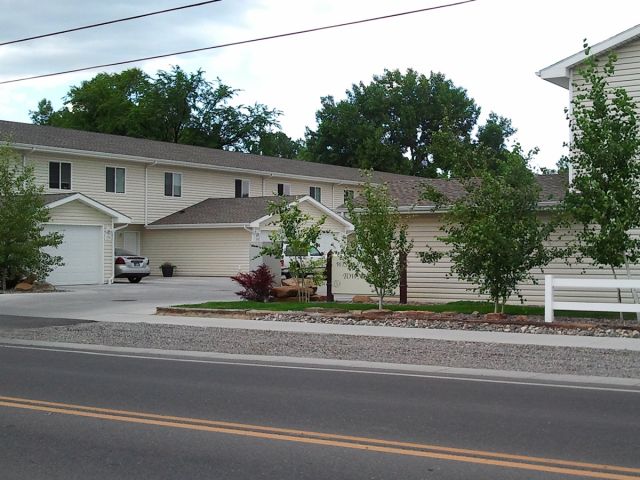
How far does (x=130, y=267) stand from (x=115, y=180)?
6.97 metres

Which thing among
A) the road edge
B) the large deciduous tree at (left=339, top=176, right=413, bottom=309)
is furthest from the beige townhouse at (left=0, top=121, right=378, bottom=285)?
the road edge

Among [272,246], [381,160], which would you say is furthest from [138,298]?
[381,160]

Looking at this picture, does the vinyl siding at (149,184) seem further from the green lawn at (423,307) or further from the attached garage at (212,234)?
the green lawn at (423,307)

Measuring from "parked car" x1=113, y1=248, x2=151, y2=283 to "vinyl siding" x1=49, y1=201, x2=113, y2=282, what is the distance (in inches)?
18.7

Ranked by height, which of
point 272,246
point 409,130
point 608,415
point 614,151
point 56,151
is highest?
point 409,130

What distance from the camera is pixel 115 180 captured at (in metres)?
41.5

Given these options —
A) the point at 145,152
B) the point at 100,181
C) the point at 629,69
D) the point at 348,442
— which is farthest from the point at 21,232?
the point at 348,442

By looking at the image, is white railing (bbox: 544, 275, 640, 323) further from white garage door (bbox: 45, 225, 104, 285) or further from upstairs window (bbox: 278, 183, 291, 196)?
upstairs window (bbox: 278, 183, 291, 196)

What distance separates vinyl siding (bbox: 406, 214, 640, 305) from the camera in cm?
2195

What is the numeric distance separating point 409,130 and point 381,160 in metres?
4.55

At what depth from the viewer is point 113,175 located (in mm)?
41406

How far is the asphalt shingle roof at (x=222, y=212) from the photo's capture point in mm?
40906

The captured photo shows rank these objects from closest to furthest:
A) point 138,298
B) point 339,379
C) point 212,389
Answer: point 212,389 → point 339,379 → point 138,298

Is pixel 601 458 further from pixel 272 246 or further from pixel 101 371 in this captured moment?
pixel 272 246
